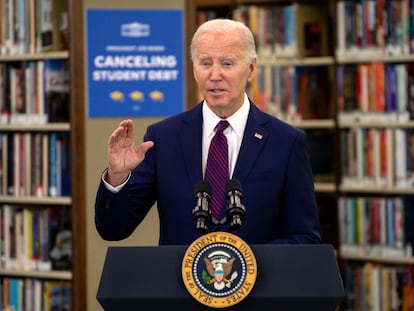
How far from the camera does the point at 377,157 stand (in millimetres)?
4336

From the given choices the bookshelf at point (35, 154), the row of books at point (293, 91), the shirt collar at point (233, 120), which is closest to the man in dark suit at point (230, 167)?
the shirt collar at point (233, 120)

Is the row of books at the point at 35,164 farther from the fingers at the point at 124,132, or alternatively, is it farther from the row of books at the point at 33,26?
the fingers at the point at 124,132

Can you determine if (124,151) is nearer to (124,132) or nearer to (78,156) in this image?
(124,132)

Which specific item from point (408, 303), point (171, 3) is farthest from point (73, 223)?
point (408, 303)

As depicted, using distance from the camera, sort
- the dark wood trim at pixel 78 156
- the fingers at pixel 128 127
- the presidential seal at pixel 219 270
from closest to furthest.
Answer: the presidential seal at pixel 219 270 < the fingers at pixel 128 127 < the dark wood trim at pixel 78 156

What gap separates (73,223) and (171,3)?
1196 millimetres

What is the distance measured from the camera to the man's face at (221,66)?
2.01 meters

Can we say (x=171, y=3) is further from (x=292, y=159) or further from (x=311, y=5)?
(x=292, y=159)

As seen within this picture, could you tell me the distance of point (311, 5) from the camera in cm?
466

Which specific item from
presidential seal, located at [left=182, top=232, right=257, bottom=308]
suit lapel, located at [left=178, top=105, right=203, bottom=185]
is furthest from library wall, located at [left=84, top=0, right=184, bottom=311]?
presidential seal, located at [left=182, top=232, right=257, bottom=308]

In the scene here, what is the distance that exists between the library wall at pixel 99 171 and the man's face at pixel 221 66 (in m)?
1.91

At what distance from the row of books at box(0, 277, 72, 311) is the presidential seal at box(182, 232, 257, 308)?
2781 mm

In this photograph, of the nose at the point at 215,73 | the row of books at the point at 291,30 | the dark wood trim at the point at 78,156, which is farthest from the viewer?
the row of books at the point at 291,30

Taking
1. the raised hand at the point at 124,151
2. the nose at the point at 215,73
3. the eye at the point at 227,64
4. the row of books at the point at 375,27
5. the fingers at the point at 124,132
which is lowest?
the raised hand at the point at 124,151
